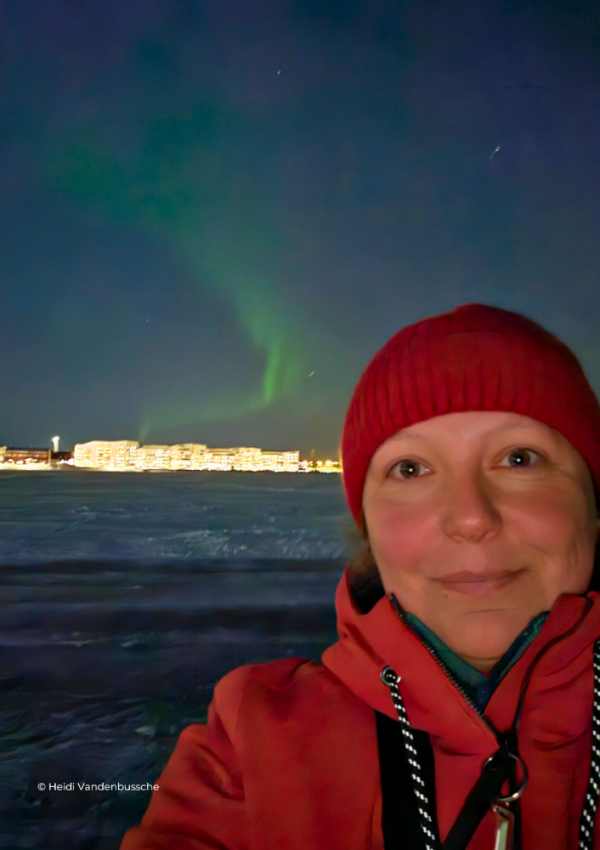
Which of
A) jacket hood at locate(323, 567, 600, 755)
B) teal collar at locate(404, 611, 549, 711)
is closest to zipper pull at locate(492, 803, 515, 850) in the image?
jacket hood at locate(323, 567, 600, 755)

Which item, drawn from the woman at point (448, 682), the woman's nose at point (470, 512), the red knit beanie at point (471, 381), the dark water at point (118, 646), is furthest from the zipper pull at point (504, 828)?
the dark water at point (118, 646)

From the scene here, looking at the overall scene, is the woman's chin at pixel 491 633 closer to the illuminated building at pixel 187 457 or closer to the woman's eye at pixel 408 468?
the woman's eye at pixel 408 468

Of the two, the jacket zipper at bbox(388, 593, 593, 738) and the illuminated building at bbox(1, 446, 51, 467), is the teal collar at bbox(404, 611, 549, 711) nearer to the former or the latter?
the jacket zipper at bbox(388, 593, 593, 738)

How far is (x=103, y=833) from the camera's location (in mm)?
3541

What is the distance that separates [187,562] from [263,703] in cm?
1296

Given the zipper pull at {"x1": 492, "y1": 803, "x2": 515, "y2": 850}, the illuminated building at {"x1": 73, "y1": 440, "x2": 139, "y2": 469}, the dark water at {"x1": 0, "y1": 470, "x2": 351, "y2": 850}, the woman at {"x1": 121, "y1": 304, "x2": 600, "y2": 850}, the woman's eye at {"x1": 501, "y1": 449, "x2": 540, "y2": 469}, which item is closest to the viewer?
the zipper pull at {"x1": 492, "y1": 803, "x2": 515, "y2": 850}

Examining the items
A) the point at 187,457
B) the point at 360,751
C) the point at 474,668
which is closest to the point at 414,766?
the point at 360,751

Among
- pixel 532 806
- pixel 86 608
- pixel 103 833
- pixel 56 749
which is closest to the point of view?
pixel 532 806

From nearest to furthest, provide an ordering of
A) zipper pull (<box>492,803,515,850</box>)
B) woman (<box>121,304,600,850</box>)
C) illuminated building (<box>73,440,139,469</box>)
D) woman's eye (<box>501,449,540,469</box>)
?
1. zipper pull (<box>492,803,515,850</box>)
2. woman (<box>121,304,600,850</box>)
3. woman's eye (<box>501,449,540,469</box>)
4. illuminated building (<box>73,440,139,469</box>)

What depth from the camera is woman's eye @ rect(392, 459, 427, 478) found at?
1712 millimetres

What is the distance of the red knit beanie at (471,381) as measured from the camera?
5.58 feet

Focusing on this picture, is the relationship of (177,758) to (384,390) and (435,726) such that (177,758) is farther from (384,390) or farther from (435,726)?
(384,390)

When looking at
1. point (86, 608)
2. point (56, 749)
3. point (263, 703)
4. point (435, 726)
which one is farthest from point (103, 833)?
point (86, 608)

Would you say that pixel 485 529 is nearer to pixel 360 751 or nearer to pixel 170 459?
pixel 360 751
